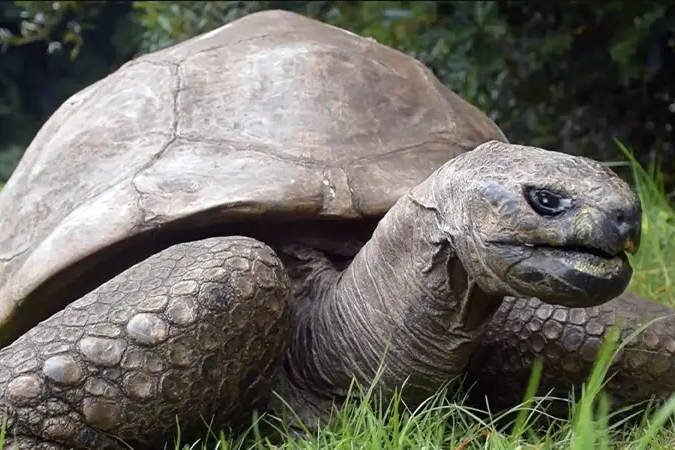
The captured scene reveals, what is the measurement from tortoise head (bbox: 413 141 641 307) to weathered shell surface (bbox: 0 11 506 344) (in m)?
0.55

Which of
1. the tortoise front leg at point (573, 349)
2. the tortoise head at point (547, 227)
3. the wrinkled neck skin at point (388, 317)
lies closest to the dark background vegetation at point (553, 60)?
the tortoise front leg at point (573, 349)

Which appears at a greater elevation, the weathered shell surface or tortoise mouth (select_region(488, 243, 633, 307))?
tortoise mouth (select_region(488, 243, 633, 307))

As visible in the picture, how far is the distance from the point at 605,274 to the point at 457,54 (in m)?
3.58

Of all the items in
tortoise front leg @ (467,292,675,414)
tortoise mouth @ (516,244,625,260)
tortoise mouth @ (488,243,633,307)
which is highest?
tortoise mouth @ (516,244,625,260)

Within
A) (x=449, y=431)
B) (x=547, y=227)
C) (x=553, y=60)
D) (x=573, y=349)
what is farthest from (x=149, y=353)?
(x=553, y=60)

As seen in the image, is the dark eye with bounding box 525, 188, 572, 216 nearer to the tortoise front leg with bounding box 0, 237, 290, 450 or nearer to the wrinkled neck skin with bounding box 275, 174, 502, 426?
the wrinkled neck skin with bounding box 275, 174, 502, 426

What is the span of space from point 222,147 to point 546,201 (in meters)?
0.97

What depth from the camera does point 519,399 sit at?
2.30 meters

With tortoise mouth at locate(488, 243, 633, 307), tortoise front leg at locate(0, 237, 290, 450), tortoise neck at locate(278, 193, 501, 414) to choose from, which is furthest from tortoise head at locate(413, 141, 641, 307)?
tortoise front leg at locate(0, 237, 290, 450)

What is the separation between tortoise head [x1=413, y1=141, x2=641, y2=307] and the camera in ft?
5.15

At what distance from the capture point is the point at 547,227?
1.59m

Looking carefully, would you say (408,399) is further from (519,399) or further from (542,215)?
(542,215)

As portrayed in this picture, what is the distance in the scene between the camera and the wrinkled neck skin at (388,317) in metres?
1.87

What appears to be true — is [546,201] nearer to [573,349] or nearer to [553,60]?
[573,349]
